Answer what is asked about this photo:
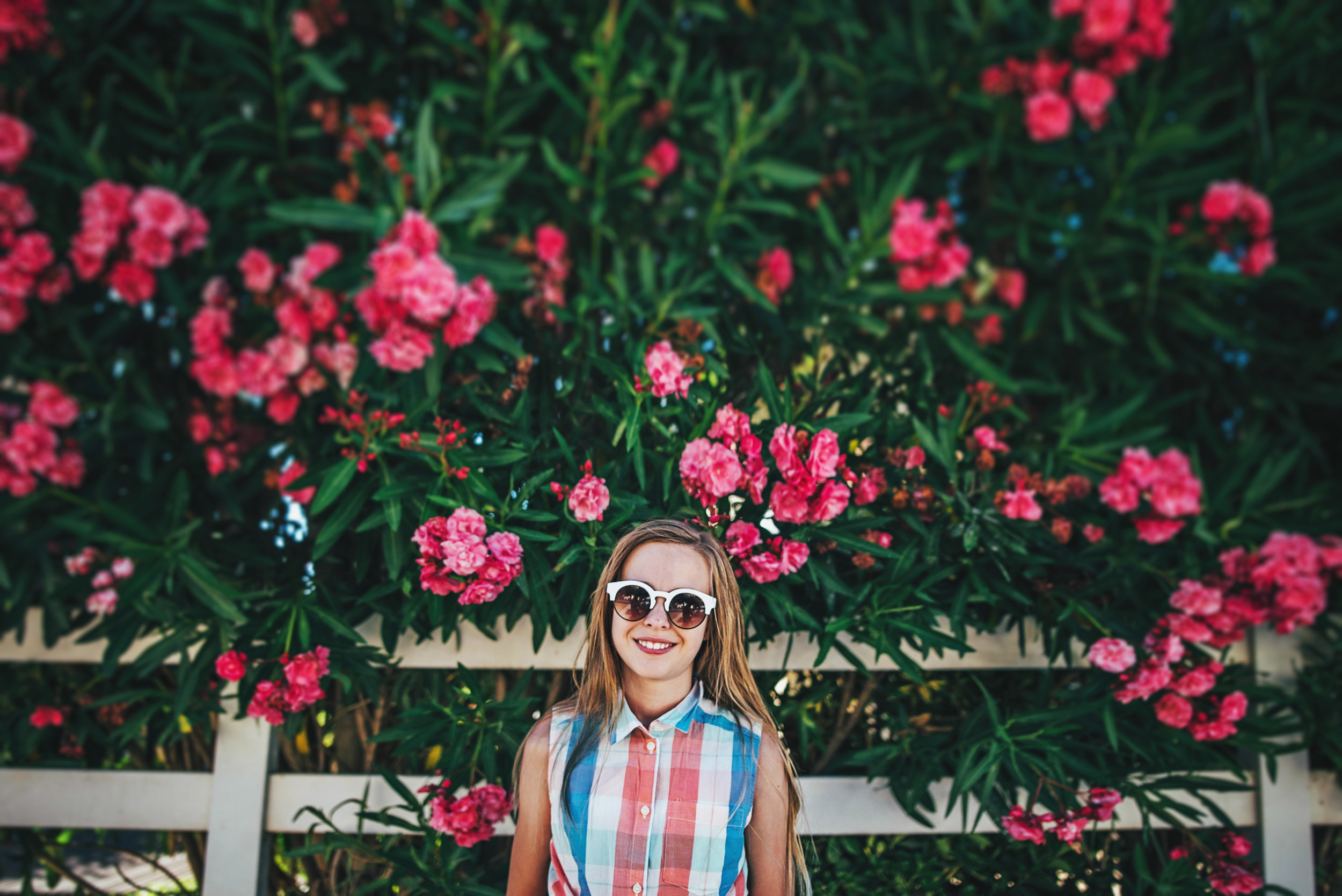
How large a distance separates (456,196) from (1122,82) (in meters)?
1.83

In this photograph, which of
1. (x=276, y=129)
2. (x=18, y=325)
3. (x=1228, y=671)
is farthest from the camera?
(x=276, y=129)

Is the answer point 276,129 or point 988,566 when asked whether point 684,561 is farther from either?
point 276,129

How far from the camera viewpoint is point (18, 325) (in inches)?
65.5

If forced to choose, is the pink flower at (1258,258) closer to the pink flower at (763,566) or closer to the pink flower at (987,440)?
the pink flower at (987,440)

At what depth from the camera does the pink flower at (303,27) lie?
1739 mm

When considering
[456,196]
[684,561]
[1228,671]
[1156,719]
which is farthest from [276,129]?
[1228,671]

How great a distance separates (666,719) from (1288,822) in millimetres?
1598

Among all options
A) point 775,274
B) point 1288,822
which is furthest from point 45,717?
point 1288,822

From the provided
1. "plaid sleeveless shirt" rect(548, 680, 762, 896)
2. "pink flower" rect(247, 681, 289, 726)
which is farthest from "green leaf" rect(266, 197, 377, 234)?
"plaid sleeveless shirt" rect(548, 680, 762, 896)

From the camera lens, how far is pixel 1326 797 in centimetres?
161

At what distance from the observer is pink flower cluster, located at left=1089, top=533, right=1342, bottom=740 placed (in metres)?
1.37

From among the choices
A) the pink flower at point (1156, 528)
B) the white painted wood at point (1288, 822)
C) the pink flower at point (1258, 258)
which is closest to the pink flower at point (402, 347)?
the pink flower at point (1156, 528)

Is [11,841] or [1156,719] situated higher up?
[1156,719]

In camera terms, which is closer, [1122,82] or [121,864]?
[121,864]
